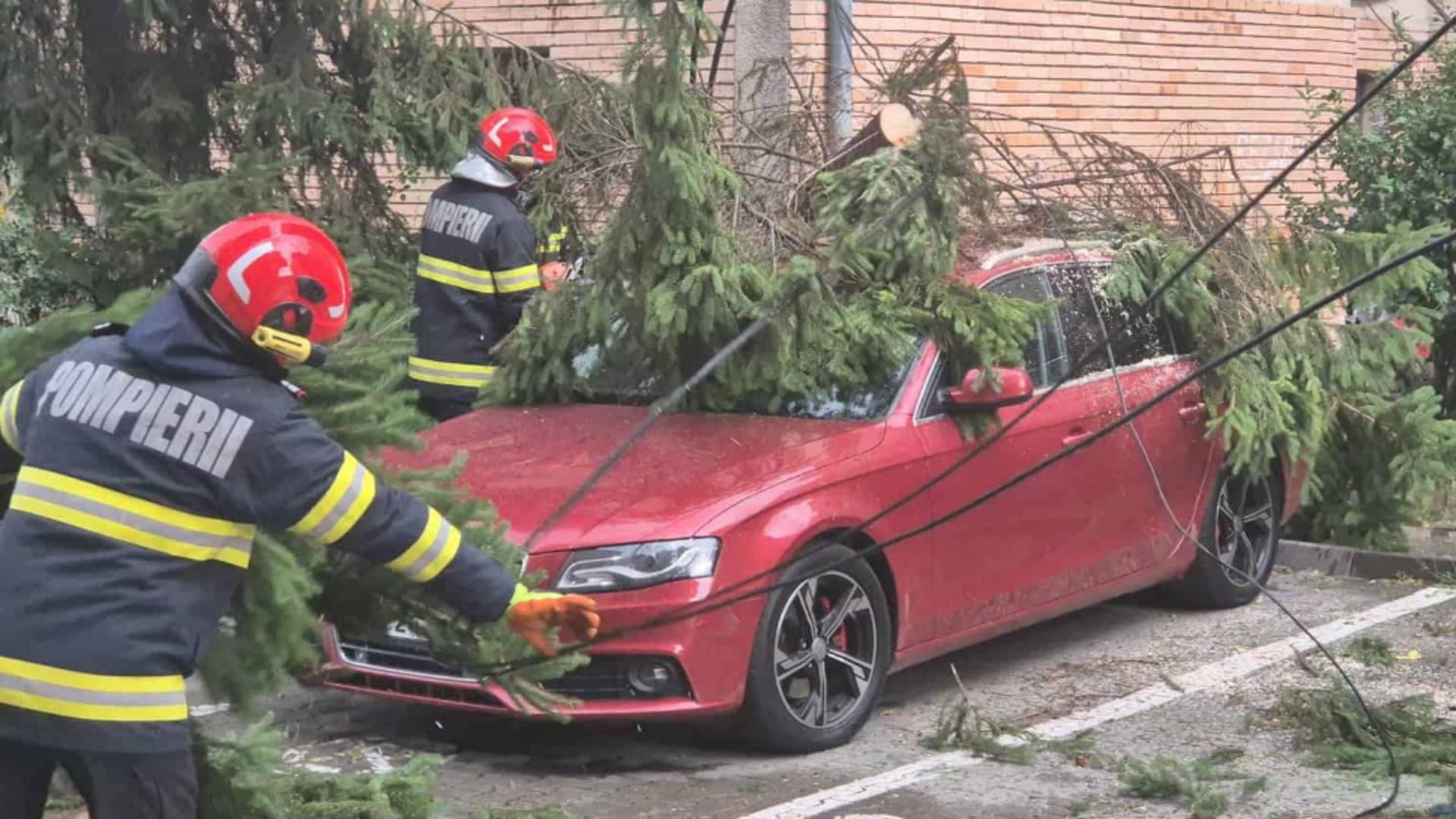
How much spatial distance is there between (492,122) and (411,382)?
111 centimetres

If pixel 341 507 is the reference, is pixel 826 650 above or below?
below

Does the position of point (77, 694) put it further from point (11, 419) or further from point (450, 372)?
point (450, 372)

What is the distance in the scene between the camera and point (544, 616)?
12.9 ft

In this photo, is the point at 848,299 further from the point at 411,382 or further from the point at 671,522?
the point at 411,382

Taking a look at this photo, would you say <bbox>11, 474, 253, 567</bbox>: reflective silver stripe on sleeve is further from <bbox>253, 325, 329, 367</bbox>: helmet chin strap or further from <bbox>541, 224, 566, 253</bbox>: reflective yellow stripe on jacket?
<bbox>541, 224, 566, 253</bbox>: reflective yellow stripe on jacket

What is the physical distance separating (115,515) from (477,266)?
432 centimetres

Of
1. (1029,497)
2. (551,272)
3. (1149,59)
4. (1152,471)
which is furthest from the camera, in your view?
(1149,59)

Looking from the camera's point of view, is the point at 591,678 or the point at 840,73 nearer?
the point at 591,678

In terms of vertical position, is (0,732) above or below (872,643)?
above

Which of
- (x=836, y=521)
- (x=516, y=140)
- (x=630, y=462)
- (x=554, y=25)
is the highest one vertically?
(x=554, y=25)

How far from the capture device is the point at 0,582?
354 cm

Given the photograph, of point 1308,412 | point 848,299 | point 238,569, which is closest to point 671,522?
point 848,299

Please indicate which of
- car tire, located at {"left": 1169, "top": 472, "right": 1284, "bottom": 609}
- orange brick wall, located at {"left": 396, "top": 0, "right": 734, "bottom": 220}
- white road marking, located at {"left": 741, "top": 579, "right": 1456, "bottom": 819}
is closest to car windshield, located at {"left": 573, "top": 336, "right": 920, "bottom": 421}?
white road marking, located at {"left": 741, "top": 579, "right": 1456, "bottom": 819}

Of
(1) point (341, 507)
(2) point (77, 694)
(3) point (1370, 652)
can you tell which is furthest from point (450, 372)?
(2) point (77, 694)
